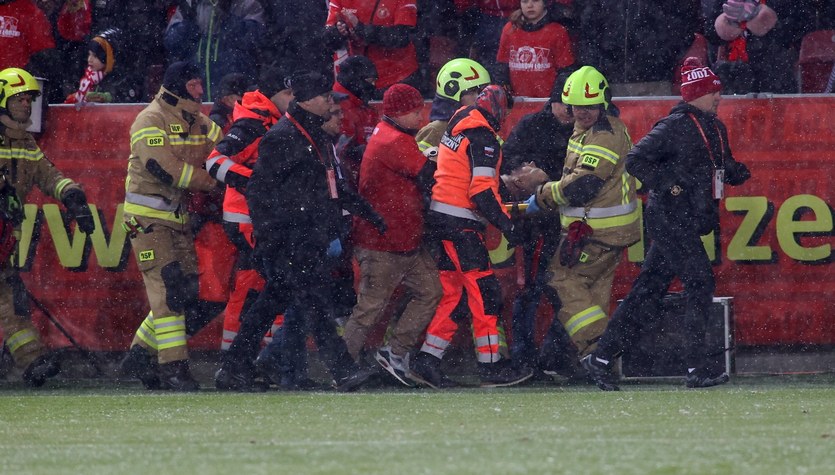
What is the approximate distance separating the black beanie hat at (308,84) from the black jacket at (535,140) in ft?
5.23

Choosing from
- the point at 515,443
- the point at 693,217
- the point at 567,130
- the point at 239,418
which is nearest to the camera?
the point at 515,443

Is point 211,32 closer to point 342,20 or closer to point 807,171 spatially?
point 342,20

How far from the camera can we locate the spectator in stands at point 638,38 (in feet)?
38.9

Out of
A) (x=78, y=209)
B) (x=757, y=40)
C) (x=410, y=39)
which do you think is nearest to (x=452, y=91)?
(x=410, y=39)

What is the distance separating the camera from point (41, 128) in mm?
11219

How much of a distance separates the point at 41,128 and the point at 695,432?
6043 mm

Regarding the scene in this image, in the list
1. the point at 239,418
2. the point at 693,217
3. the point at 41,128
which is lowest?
the point at 239,418

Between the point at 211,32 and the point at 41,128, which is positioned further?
the point at 211,32

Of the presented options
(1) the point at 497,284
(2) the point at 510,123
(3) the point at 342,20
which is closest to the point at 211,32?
(3) the point at 342,20

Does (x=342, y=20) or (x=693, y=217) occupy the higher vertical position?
(x=342, y=20)

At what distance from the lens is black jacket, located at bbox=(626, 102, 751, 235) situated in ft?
32.2

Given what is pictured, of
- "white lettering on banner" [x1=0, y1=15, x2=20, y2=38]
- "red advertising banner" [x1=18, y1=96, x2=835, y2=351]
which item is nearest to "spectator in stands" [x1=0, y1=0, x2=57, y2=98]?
"white lettering on banner" [x1=0, y1=15, x2=20, y2=38]

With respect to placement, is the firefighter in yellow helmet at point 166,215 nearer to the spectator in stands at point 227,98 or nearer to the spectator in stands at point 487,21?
the spectator in stands at point 227,98

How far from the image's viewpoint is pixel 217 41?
40.1 feet
